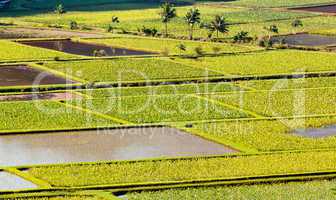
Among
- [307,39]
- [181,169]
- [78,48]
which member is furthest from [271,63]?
[181,169]

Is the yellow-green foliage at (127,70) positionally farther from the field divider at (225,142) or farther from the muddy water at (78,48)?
the field divider at (225,142)

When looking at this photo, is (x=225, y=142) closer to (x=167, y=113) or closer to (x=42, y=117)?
(x=167, y=113)

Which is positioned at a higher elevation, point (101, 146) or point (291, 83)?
point (291, 83)

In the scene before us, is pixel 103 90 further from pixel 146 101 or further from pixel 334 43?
pixel 334 43

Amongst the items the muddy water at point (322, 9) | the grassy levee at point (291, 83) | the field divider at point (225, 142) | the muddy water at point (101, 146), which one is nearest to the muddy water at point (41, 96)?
the muddy water at point (101, 146)

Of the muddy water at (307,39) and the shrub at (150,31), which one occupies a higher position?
the shrub at (150,31)

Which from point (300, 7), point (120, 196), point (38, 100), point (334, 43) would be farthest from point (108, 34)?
point (120, 196)
